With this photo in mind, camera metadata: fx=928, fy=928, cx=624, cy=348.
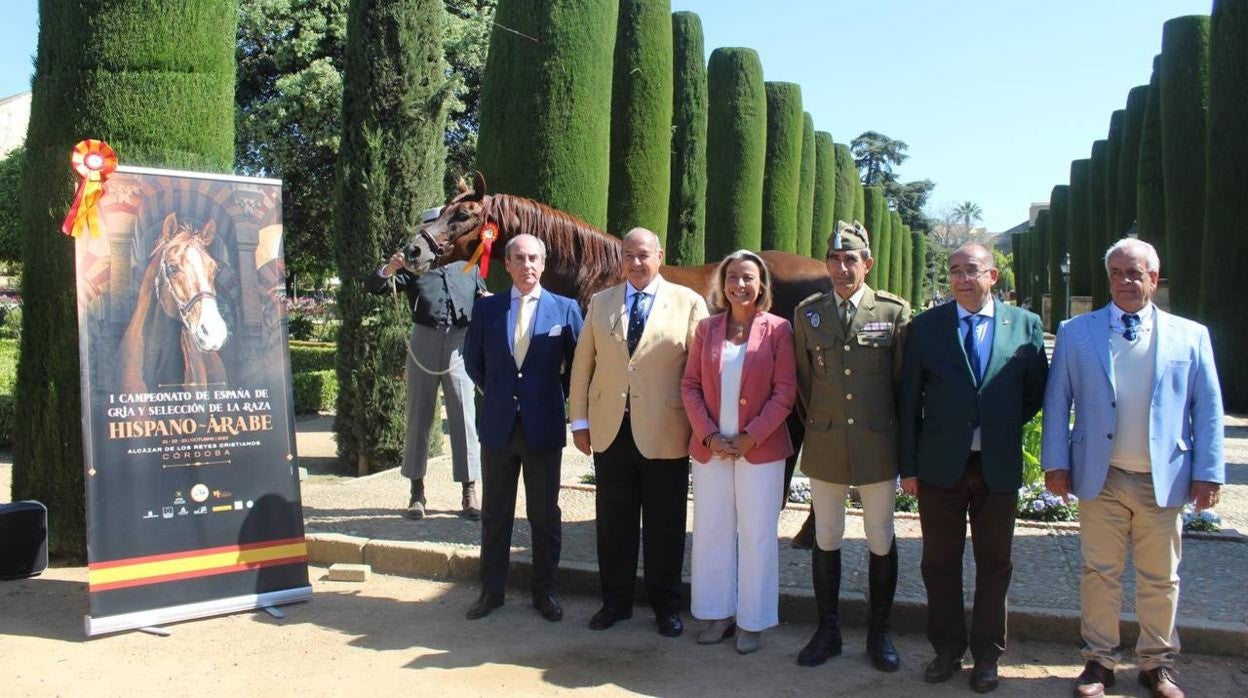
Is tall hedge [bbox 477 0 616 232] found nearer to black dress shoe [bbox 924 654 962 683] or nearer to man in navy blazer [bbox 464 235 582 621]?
man in navy blazer [bbox 464 235 582 621]

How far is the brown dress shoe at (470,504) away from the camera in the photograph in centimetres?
664

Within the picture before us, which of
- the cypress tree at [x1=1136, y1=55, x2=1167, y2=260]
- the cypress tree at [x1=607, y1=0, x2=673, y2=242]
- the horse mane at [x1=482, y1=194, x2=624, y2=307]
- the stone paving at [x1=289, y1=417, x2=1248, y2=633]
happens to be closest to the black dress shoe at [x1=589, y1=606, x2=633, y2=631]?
the stone paving at [x1=289, y1=417, x2=1248, y2=633]

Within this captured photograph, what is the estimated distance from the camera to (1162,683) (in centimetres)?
377

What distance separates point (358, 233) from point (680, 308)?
5.12 m

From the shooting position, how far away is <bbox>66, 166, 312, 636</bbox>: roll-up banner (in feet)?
15.3

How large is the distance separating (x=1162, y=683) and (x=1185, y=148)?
50.9 ft

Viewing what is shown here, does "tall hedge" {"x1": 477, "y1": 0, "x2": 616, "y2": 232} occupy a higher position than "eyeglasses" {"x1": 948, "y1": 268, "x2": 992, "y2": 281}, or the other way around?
"tall hedge" {"x1": 477, "y1": 0, "x2": 616, "y2": 232}

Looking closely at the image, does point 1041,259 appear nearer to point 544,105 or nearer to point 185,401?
point 544,105

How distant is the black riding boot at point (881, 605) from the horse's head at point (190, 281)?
357 cm

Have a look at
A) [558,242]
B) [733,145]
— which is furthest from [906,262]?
[558,242]

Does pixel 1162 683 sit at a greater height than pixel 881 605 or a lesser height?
lesser

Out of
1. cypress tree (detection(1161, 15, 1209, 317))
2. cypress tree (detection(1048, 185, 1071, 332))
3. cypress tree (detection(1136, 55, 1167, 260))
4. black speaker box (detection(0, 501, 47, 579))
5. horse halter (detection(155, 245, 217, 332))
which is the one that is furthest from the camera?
cypress tree (detection(1048, 185, 1071, 332))

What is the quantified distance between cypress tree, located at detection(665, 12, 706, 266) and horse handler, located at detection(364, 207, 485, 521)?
9920 millimetres

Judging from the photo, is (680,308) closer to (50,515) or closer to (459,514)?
(459,514)
